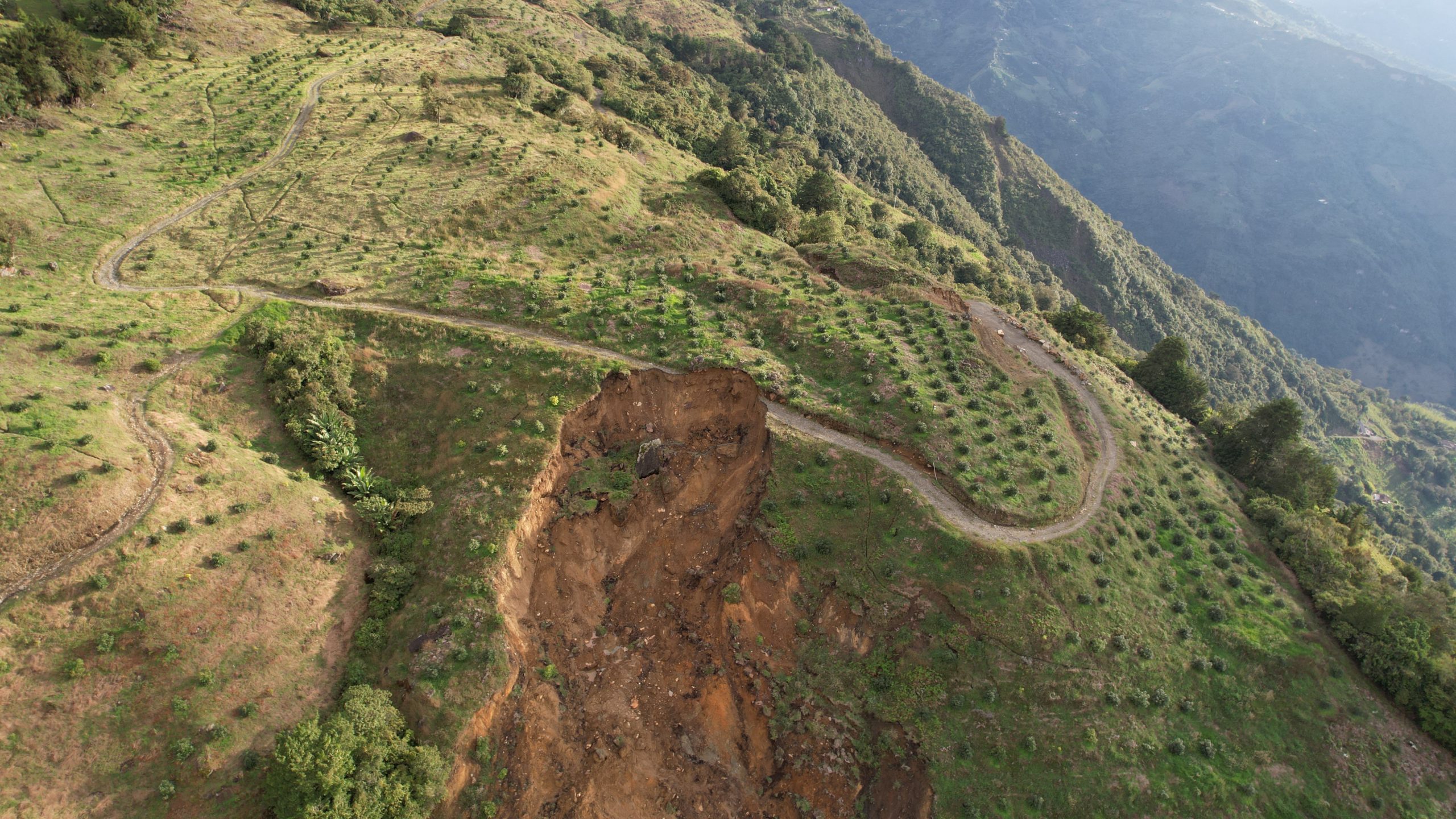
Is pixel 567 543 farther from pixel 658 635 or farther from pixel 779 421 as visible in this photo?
pixel 779 421

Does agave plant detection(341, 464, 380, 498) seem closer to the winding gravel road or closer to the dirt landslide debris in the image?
the winding gravel road

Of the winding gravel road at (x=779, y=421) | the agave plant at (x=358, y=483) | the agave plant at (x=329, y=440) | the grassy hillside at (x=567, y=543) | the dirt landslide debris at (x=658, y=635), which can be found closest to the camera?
the grassy hillside at (x=567, y=543)

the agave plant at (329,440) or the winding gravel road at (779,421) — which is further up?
the winding gravel road at (779,421)

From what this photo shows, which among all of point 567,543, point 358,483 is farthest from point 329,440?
point 567,543

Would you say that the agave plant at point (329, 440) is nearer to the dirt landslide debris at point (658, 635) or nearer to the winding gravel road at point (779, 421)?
the winding gravel road at point (779, 421)

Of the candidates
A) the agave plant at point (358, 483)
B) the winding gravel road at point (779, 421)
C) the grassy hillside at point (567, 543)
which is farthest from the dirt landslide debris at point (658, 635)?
the agave plant at point (358, 483)

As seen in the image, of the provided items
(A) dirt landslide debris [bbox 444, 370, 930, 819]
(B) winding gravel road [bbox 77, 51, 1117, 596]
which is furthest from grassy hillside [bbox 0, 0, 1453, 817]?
(B) winding gravel road [bbox 77, 51, 1117, 596]
